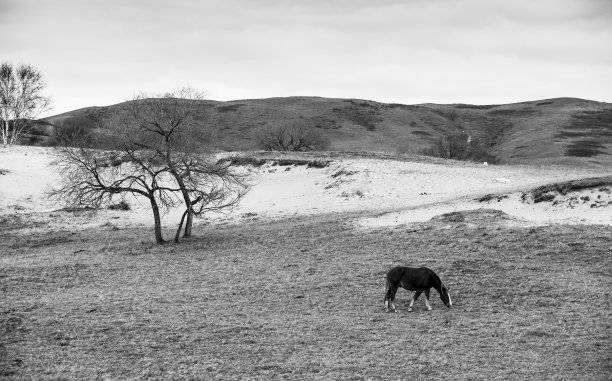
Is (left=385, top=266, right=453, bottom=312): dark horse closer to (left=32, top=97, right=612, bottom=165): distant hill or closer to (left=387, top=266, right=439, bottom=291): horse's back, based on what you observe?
(left=387, top=266, right=439, bottom=291): horse's back

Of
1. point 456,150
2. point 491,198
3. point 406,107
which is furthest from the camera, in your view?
point 406,107

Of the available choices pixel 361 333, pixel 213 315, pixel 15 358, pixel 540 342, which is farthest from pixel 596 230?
pixel 15 358

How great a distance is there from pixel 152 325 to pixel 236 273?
7.57 meters

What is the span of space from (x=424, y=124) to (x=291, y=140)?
57.3 metres

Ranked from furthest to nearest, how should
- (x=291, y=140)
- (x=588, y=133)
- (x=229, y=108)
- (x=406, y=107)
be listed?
(x=406, y=107) → (x=229, y=108) → (x=588, y=133) → (x=291, y=140)

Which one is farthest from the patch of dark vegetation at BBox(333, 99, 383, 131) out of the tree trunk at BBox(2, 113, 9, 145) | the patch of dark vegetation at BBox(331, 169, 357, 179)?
the patch of dark vegetation at BBox(331, 169, 357, 179)

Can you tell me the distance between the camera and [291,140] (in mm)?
76750

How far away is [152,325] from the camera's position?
16703mm

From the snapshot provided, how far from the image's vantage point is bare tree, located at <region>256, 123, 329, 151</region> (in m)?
78.0

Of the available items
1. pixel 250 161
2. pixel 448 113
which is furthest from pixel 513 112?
pixel 250 161

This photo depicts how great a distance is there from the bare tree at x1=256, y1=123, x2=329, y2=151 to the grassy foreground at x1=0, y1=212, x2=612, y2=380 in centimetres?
4742

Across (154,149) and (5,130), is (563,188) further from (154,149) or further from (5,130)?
(5,130)

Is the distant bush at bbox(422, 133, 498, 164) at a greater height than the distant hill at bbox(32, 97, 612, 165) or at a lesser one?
lesser

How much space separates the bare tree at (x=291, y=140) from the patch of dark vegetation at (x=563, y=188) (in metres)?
47.0
